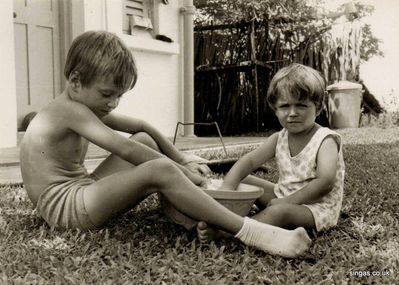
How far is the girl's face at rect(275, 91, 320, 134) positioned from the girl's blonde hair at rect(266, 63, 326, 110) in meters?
0.02

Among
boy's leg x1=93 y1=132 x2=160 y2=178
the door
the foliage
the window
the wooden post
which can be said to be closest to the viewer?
boy's leg x1=93 y1=132 x2=160 y2=178

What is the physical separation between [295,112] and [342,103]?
7.23 m

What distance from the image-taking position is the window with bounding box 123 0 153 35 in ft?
21.2

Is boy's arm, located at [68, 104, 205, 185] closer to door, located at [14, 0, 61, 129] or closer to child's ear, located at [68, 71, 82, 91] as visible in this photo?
child's ear, located at [68, 71, 82, 91]

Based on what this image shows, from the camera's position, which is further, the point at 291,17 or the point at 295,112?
the point at 291,17


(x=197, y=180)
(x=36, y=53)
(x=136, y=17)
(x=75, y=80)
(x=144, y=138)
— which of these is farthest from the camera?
(x=136, y=17)

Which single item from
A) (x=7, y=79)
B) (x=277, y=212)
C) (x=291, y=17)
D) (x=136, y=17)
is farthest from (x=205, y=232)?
(x=291, y=17)

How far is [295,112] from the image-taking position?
102 inches

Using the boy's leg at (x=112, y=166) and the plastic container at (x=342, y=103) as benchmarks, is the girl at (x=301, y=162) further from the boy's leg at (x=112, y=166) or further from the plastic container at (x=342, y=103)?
the plastic container at (x=342, y=103)

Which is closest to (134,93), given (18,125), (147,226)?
(18,125)

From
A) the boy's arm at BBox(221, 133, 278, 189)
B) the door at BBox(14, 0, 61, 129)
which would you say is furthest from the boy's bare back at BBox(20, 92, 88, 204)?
the door at BBox(14, 0, 61, 129)

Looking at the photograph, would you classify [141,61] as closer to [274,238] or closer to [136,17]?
[136,17]

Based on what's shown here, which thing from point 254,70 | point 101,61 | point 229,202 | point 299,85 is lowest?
point 229,202

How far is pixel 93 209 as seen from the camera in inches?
88.7
